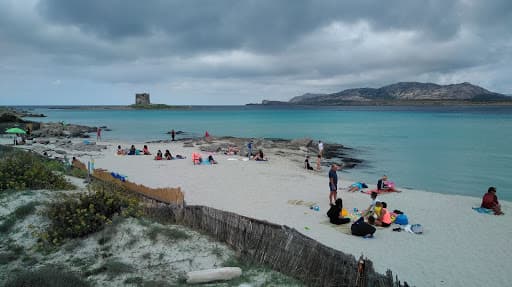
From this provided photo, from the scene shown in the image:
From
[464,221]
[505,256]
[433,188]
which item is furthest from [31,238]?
[433,188]

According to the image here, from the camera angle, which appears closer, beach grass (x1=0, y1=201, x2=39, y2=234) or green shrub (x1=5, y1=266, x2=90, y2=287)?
green shrub (x1=5, y1=266, x2=90, y2=287)

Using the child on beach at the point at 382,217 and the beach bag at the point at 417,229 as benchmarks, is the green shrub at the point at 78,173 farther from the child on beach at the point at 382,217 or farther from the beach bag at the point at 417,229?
the beach bag at the point at 417,229

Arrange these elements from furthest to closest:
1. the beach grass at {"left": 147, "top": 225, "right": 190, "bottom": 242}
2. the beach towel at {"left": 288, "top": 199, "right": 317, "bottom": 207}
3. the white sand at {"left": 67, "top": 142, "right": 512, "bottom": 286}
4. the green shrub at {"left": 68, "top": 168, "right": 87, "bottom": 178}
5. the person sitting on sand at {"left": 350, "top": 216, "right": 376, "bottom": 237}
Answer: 1. the green shrub at {"left": 68, "top": 168, "right": 87, "bottom": 178}
2. the beach towel at {"left": 288, "top": 199, "right": 317, "bottom": 207}
3. the person sitting on sand at {"left": 350, "top": 216, "right": 376, "bottom": 237}
4. the white sand at {"left": 67, "top": 142, "right": 512, "bottom": 286}
5. the beach grass at {"left": 147, "top": 225, "right": 190, "bottom": 242}

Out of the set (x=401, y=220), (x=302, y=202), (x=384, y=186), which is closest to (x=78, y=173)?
(x=302, y=202)

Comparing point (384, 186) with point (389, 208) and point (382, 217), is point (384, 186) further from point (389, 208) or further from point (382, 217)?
point (382, 217)

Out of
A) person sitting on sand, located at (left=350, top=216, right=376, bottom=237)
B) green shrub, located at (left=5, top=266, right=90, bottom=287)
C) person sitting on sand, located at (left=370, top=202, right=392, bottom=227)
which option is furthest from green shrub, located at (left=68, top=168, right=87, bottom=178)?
person sitting on sand, located at (left=370, top=202, right=392, bottom=227)

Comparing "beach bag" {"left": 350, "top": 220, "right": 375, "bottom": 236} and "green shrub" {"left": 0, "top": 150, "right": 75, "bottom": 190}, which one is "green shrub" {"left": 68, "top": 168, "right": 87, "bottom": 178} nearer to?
"green shrub" {"left": 0, "top": 150, "right": 75, "bottom": 190}

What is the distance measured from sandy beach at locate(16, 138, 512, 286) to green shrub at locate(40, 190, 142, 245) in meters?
4.79

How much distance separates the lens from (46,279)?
219 inches

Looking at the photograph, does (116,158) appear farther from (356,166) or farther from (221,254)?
(221,254)

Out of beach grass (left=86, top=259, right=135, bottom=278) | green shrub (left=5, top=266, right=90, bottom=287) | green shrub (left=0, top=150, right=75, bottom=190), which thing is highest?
green shrub (left=0, top=150, right=75, bottom=190)

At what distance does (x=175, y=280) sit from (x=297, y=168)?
17224 millimetres

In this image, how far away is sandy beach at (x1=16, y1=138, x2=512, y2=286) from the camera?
8.11m

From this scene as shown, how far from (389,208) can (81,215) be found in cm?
1103
